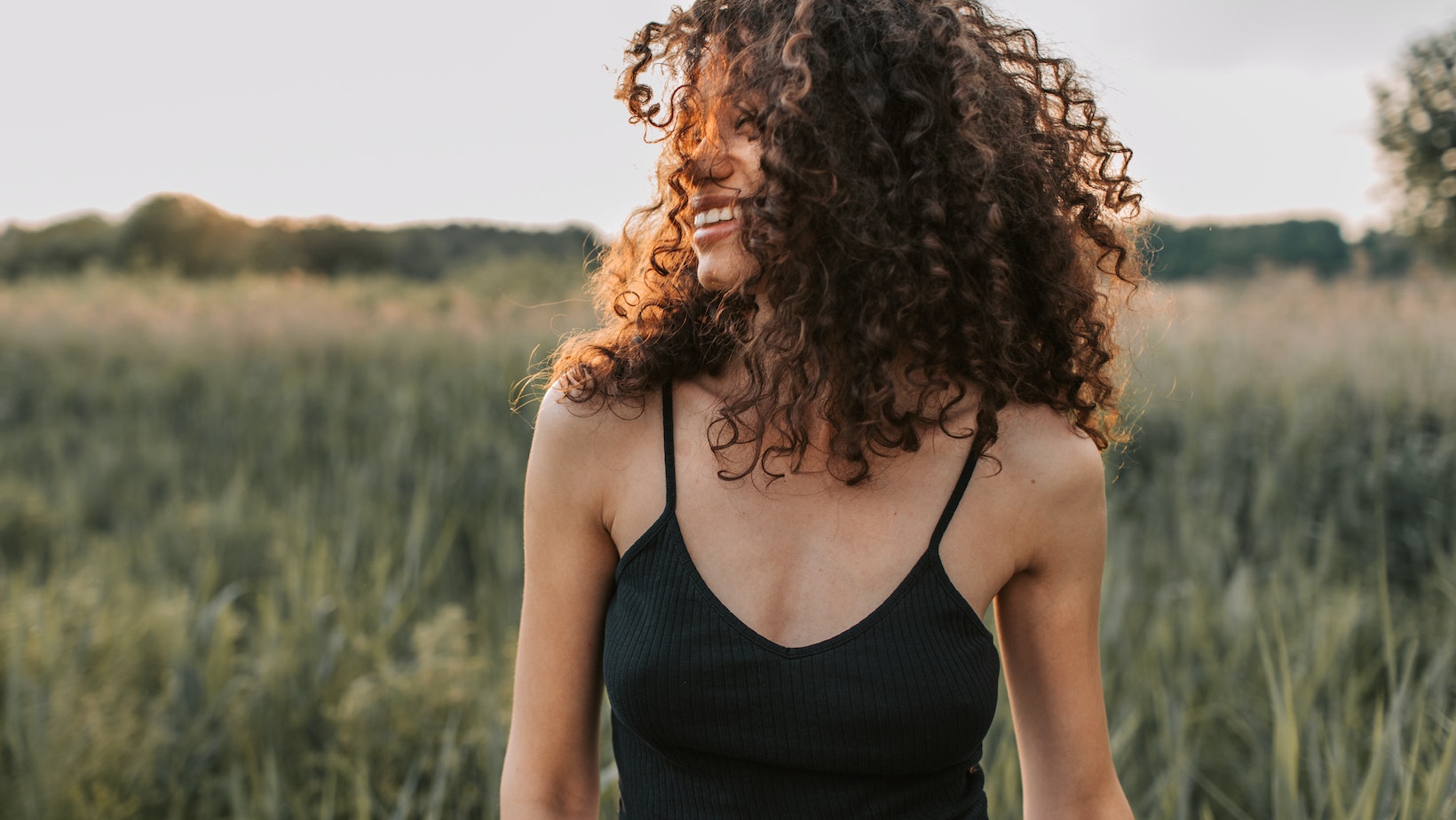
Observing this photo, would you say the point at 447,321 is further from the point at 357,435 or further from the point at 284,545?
the point at 284,545

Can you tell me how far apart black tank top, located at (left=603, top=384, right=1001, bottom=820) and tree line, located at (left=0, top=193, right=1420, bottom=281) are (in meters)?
14.1

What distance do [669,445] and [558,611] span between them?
→ 244 millimetres

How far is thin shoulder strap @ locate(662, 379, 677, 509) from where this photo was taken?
1164 mm

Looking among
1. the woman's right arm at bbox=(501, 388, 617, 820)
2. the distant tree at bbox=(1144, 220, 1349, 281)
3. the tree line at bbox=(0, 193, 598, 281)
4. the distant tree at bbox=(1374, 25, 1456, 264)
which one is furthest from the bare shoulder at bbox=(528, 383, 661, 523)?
the tree line at bbox=(0, 193, 598, 281)

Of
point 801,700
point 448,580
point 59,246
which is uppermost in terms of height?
point 59,246

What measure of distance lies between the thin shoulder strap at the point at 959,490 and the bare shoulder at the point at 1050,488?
0.09ft

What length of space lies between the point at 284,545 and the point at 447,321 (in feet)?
19.5

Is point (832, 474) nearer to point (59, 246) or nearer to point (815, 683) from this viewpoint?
point (815, 683)

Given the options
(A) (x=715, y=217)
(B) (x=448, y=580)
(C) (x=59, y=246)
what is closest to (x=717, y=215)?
(A) (x=715, y=217)

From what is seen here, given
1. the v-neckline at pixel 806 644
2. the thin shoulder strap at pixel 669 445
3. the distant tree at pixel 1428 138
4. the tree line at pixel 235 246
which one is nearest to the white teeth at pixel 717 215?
the thin shoulder strap at pixel 669 445

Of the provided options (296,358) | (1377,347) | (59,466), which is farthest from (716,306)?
(296,358)

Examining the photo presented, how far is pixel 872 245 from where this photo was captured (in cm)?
115

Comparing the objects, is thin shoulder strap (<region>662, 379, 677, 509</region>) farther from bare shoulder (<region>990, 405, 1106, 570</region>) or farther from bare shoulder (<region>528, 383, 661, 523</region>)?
bare shoulder (<region>990, 405, 1106, 570</region>)

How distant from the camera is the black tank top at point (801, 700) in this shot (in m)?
1.05
